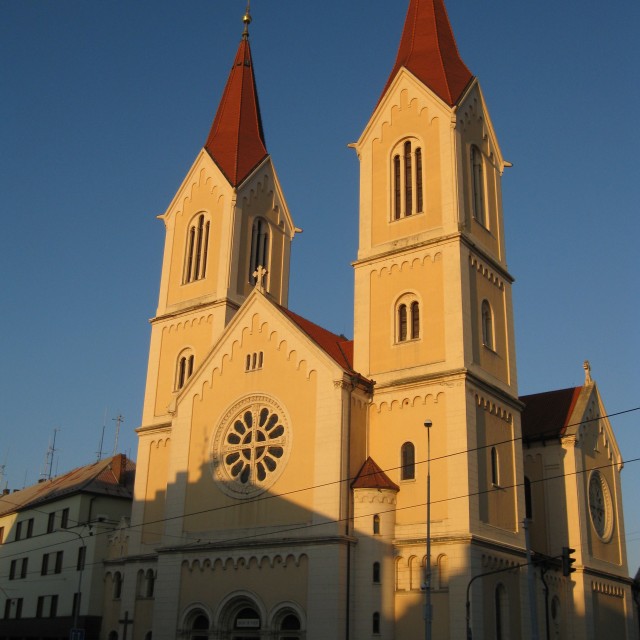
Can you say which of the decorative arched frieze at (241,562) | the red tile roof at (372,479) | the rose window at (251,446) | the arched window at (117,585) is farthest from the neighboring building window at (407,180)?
the arched window at (117,585)

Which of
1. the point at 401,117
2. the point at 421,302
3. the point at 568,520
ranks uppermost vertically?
the point at 401,117

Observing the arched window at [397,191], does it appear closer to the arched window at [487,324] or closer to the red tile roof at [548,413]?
the arched window at [487,324]

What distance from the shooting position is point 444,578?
32219mm

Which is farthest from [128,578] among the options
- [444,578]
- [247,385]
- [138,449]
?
[444,578]

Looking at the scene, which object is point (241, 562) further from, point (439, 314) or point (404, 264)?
point (404, 264)

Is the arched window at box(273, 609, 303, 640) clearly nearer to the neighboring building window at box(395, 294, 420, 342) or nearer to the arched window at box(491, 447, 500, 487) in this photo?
the arched window at box(491, 447, 500, 487)

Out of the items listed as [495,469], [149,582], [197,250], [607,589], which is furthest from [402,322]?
[607,589]

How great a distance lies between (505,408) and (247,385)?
438 inches

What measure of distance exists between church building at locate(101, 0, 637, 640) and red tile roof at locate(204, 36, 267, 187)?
1.55 metres

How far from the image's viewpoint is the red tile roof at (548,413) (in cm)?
4375

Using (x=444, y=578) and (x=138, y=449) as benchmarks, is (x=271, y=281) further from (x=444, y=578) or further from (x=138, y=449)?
(x=444, y=578)

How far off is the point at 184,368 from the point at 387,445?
46.6 ft

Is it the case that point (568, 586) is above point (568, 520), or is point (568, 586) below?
below

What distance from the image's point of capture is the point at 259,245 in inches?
1962
